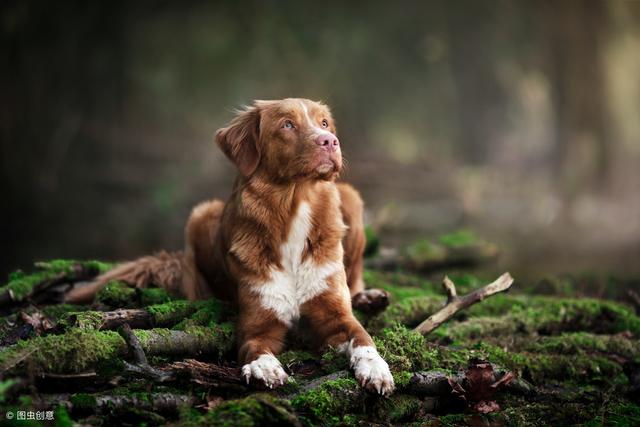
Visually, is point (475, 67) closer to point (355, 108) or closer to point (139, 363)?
point (355, 108)

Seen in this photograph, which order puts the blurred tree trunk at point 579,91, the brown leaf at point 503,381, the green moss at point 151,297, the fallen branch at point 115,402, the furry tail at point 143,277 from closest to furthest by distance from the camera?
the fallen branch at point 115,402, the brown leaf at point 503,381, the green moss at point 151,297, the furry tail at point 143,277, the blurred tree trunk at point 579,91

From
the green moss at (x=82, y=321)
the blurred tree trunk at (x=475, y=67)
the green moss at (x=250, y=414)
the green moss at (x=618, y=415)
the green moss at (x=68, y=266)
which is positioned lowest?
the green moss at (x=618, y=415)

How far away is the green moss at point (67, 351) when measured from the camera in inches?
147

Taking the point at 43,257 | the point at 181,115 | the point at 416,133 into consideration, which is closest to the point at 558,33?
the point at 416,133

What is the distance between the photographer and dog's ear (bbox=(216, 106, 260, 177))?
16.5 feet

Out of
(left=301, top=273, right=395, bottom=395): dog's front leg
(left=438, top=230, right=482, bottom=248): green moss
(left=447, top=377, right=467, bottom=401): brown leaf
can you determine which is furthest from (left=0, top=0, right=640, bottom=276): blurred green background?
(left=447, top=377, right=467, bottom=401): brown leaf

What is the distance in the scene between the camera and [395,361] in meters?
4.43

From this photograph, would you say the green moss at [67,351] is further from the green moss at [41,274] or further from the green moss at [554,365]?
the green moss at [554,365]

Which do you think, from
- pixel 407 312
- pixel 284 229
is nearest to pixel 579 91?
pixel 407 312

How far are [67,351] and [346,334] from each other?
179 centimetres

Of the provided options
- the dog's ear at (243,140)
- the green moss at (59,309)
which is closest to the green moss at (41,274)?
the green moss at (59,309)

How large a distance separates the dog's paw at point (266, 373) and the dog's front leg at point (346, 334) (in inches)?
18.2

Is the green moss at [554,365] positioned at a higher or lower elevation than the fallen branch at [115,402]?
lower

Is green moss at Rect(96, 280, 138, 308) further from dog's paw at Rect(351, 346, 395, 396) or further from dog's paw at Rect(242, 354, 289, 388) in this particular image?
dog's paw at Rect(351, 346, 395, 396)
